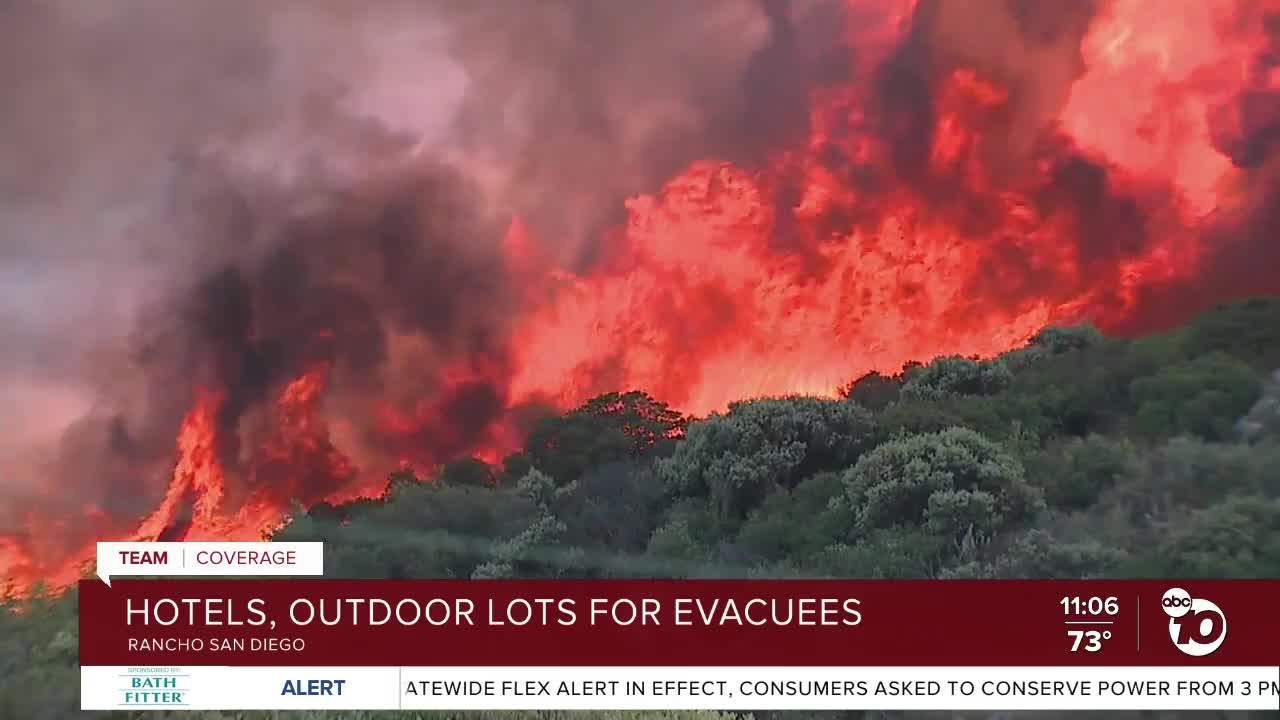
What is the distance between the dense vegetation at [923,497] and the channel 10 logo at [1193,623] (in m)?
0.33

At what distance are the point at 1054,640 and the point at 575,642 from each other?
12.5 feet

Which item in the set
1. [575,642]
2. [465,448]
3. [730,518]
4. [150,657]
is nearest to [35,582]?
[150,657]

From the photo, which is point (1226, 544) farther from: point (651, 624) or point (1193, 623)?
point (651, 624)

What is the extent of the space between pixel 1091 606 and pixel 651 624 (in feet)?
11.8

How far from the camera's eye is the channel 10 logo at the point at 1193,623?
820 centimetres

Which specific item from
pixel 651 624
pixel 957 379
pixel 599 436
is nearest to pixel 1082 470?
pixel 651 624

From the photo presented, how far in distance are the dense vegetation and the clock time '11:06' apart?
49 centimetres

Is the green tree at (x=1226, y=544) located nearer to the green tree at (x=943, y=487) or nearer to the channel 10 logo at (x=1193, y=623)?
the channel 10 logo at (x=1193, y=623)

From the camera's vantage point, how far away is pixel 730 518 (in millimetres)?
17625

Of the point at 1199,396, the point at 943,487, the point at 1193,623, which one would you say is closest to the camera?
the point at 1193,623

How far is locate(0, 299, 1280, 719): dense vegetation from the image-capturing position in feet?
31.4

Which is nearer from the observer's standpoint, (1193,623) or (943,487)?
(1193,623)

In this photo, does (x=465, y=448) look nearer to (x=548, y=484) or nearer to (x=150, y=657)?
(x=548, y=484)

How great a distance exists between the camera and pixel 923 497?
14.8 metres
